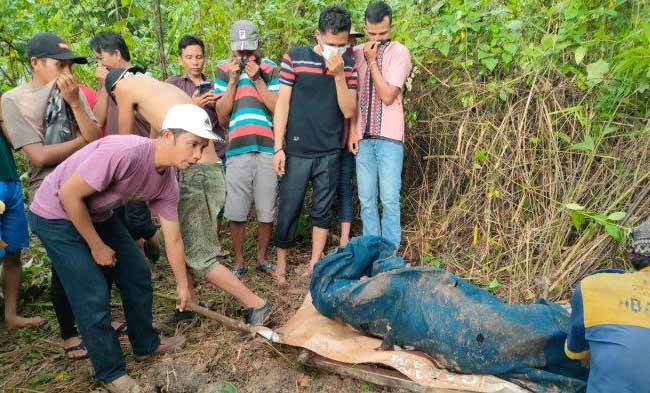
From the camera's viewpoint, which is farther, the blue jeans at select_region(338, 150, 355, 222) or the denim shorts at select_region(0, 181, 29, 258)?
the blue jeans at select_region(338, 150, 355, 222)

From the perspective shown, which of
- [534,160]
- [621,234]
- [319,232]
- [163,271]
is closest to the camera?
[621,234]

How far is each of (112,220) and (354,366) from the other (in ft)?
5.24

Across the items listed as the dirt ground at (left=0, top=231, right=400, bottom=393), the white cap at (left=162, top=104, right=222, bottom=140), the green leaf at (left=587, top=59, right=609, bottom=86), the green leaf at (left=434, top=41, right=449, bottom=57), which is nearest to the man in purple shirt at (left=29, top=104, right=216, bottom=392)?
the white cap at (left=162, top=104, right=222, bottom=140)

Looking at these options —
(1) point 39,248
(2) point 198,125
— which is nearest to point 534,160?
(2) point 198,125

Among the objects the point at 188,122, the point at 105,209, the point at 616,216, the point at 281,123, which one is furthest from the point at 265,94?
the point at 616,216

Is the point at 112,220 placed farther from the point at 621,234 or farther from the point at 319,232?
the point at 621,234

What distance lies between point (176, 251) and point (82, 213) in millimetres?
590

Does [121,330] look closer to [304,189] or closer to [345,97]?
[304,189]

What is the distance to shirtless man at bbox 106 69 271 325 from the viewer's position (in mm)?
3211

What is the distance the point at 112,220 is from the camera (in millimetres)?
2957

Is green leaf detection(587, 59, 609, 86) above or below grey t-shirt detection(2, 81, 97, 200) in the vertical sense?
above

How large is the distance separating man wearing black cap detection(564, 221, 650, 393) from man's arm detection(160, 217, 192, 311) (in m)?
2.08

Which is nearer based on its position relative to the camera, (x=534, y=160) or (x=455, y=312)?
(x=455, y=312)

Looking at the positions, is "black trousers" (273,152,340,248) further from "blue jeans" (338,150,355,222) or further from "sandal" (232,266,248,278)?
"sandal" (232,266,248,278)
